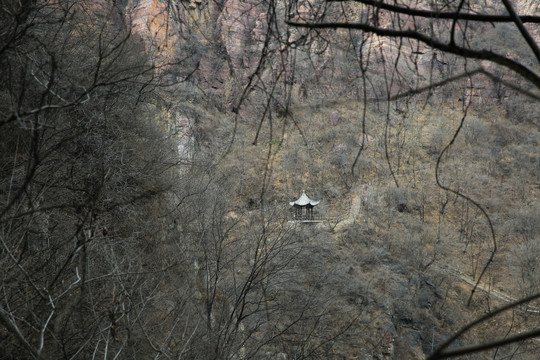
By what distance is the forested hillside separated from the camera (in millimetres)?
1192

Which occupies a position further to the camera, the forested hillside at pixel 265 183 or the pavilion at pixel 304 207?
the pavilion at pixel 304 207

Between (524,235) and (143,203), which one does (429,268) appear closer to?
(524,235)

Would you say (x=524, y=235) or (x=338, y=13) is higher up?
(x=338, y=13)

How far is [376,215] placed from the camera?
894 inches

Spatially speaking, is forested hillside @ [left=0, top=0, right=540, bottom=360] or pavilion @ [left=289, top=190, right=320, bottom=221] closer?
forested hillside @ [left=0, top=0, right=540, bottom=360]

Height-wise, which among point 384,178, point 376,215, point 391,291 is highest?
point 384,178

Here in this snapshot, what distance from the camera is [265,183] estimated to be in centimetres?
181

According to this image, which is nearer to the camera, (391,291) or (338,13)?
(338,13)

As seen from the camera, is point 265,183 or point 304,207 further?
point 304,207

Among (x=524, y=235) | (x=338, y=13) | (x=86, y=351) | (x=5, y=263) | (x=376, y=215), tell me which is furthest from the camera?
(x=376, y=215)

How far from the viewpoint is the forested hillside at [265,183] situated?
1.19m

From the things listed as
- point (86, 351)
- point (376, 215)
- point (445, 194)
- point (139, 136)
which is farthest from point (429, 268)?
point (86, 351)

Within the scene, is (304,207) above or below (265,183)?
below

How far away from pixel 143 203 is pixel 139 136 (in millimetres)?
1169
